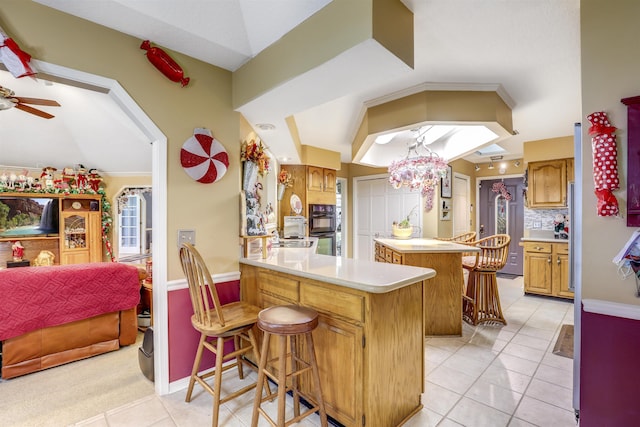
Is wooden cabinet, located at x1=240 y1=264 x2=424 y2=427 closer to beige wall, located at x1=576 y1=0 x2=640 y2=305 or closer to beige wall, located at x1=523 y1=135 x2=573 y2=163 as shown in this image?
beige wall, located at x1=576 y1=0 x2=640 y2=305

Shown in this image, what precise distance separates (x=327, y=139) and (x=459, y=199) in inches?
131

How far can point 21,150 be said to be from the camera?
4.75m

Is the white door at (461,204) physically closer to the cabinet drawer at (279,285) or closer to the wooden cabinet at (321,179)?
the wooden cabinet at (321,179)

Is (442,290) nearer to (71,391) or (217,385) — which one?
(217,385)

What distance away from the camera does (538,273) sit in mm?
4660

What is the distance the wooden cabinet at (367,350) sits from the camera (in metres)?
1.57

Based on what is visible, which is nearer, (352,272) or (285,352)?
(285,352)

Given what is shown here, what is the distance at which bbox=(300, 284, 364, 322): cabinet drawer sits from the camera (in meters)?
1.60

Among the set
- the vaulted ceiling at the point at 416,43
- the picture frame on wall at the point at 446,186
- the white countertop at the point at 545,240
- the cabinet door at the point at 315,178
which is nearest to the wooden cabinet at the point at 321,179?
the cabinet door at the point at 315,178

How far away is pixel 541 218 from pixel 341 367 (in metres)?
5.19

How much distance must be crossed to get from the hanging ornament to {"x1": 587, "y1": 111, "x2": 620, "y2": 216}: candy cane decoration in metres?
2.50

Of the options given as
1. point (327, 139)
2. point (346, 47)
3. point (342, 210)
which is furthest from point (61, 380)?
point (342, 210)

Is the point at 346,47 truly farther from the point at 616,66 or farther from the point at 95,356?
the point at 95,356

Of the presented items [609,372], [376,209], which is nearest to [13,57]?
[609,372]
